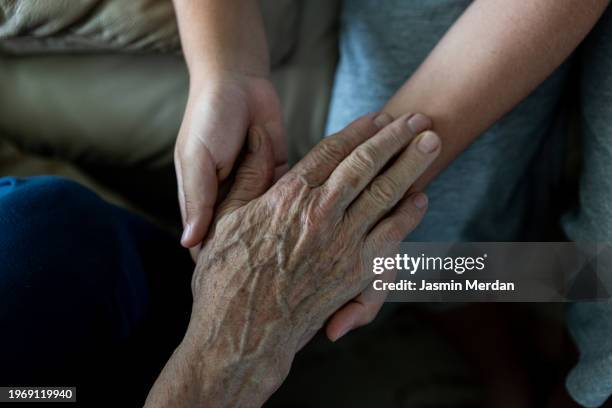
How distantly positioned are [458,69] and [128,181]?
781mm

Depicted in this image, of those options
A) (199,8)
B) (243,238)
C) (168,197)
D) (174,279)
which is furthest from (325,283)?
(168,197)

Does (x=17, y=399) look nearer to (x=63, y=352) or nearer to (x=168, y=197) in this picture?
(x=63, y=352)

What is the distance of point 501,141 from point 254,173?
43 centimetres

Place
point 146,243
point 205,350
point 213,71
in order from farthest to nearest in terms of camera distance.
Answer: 1. point 146,243
2. point 213,71
3. point 205,350

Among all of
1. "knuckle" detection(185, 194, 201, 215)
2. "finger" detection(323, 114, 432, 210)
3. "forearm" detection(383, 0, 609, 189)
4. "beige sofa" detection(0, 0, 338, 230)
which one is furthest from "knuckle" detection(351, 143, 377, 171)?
"beige sofa" detection(0, 0, 338, 230)

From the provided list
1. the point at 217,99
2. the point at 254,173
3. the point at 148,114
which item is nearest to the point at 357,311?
the point at 254,173

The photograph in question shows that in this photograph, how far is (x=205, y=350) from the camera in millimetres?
680

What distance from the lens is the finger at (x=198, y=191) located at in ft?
2.44

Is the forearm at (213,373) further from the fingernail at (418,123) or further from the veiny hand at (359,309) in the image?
the fingernail at (418,123)

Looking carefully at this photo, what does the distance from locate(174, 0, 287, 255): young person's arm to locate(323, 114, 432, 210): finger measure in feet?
0.53

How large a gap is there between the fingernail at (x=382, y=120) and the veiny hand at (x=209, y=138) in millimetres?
167

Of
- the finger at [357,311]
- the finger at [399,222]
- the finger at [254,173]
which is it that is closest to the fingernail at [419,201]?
the finger at [399,222]

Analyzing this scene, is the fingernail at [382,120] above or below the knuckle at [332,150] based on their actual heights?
above

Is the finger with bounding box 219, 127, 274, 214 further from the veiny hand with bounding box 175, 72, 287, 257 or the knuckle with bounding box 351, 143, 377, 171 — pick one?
the knuckle with bounding box 351, 143, 377, 171
